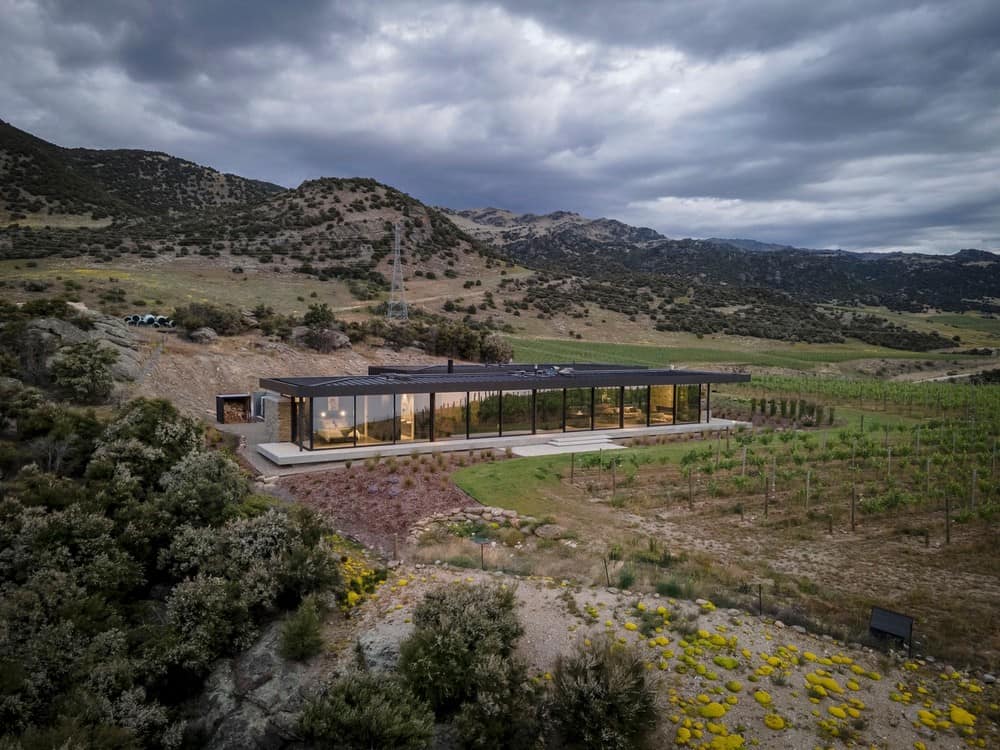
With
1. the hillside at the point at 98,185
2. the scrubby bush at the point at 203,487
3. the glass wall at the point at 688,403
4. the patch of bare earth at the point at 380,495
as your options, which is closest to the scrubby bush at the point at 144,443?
the scrubby bush at the point at 203,487

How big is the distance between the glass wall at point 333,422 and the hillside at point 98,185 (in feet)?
212

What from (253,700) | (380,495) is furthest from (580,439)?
(253,700)

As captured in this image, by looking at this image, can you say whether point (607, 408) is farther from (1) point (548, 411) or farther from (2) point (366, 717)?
(2) point (366, 717)

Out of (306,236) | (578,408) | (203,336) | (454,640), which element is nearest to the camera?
(454,640)

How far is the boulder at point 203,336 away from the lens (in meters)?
33.7

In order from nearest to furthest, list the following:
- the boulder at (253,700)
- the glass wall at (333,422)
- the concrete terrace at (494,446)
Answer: the boulder at (253,700) → the concrete terrace at (494,446) → the glass wall at (333,422)

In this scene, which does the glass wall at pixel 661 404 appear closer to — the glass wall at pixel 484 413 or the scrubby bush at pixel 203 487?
the glass wall at pixel 484 413

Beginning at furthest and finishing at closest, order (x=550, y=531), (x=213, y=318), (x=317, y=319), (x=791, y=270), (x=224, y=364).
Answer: (x=791, y=270) < (x=317, y=319) < (x=213, y=318) < (x=224, y=364) < (x=550, y=531)

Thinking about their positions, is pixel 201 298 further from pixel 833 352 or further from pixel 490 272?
pixel 833 352

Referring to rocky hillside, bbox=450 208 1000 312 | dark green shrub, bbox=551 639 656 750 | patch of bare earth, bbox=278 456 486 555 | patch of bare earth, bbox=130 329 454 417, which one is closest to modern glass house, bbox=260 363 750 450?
patch of bare earth, bbox=278 456 486 555

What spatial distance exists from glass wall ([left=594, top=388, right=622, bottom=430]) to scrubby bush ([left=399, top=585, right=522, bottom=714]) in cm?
1881

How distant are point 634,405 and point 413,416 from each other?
11.1 metres

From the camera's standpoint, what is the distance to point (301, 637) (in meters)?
8.19

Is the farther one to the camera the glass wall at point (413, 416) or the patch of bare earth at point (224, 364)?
the patch of bare earth at point (224, 364)
